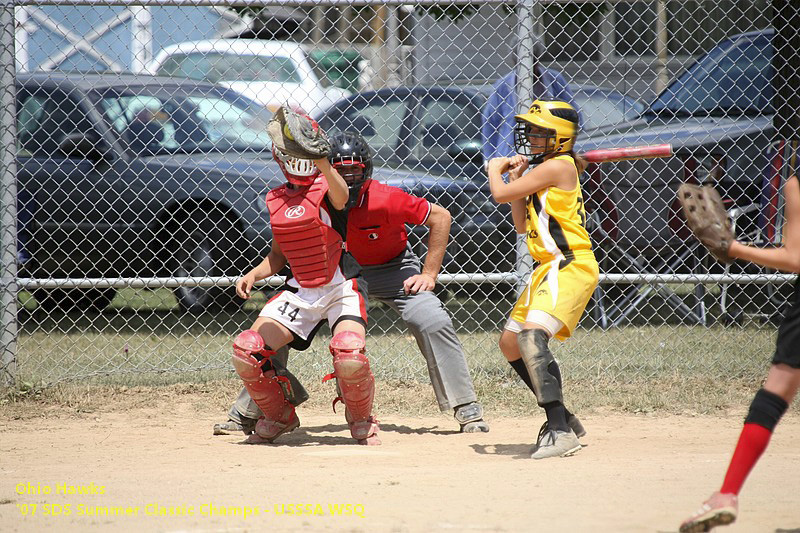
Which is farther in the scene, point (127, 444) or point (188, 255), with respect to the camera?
point (188, 255)

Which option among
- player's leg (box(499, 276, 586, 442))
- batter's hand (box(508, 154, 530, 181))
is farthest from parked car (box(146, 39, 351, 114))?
player's leg (box(499, 276, 586, 442))

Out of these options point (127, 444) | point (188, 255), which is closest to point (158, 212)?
point (188, 255)

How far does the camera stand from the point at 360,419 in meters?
4.87

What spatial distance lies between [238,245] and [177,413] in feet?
7.13

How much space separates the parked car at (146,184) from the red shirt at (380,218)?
2.16 m

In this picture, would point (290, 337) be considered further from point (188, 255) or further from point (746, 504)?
point (188, 255)

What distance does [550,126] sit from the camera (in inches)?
181

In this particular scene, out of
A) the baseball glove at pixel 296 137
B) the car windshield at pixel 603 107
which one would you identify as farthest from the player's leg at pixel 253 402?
the car windshield at pixel 603 107

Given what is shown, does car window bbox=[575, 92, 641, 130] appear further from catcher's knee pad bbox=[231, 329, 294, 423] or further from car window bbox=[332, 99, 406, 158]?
catcher's knee pad bbox=[231, 329, 294, 423]

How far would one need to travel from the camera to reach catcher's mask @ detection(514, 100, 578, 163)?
461 cm

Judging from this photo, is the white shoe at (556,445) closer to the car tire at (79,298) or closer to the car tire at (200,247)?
the car tire at (200,247)

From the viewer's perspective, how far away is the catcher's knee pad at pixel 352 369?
4574 mm

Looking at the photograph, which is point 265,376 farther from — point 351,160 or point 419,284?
point 351,160

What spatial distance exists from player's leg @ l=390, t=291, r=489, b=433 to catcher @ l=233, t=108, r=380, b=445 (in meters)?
0.41
